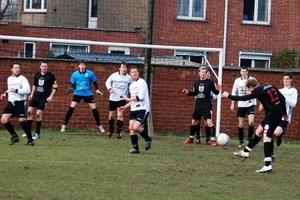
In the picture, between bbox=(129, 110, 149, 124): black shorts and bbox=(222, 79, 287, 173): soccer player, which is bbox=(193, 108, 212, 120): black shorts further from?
bbox=(222, 79, 287, 173): soccer player

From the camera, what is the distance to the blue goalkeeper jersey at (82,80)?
21.0 m

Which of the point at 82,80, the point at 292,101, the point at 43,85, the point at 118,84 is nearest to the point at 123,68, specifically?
the point at 118,84

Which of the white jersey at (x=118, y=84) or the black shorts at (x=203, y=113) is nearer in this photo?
the black shorts at (x=203, y=113)

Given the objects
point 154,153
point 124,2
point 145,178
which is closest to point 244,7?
point 124,2

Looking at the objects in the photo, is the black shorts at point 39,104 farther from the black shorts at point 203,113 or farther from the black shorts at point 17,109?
the black shorts at point 203,113

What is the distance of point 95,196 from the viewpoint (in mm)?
9984

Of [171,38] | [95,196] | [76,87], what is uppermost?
[171,38]

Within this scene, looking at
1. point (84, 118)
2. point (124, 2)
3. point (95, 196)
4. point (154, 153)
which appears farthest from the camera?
point (124, 2)

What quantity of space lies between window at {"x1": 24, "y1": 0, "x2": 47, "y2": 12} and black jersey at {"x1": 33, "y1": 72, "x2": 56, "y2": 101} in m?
14.8

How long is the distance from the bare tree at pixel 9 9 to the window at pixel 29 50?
29.3 ft

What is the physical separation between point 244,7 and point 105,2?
7794 millimetres

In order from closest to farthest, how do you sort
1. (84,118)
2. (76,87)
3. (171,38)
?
(76,87)
(84,118)
(171,38)

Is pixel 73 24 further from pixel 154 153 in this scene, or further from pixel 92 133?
pixel 154 153

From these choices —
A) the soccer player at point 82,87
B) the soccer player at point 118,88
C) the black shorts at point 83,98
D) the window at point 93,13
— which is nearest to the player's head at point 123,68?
the soccer player at point 118,88
